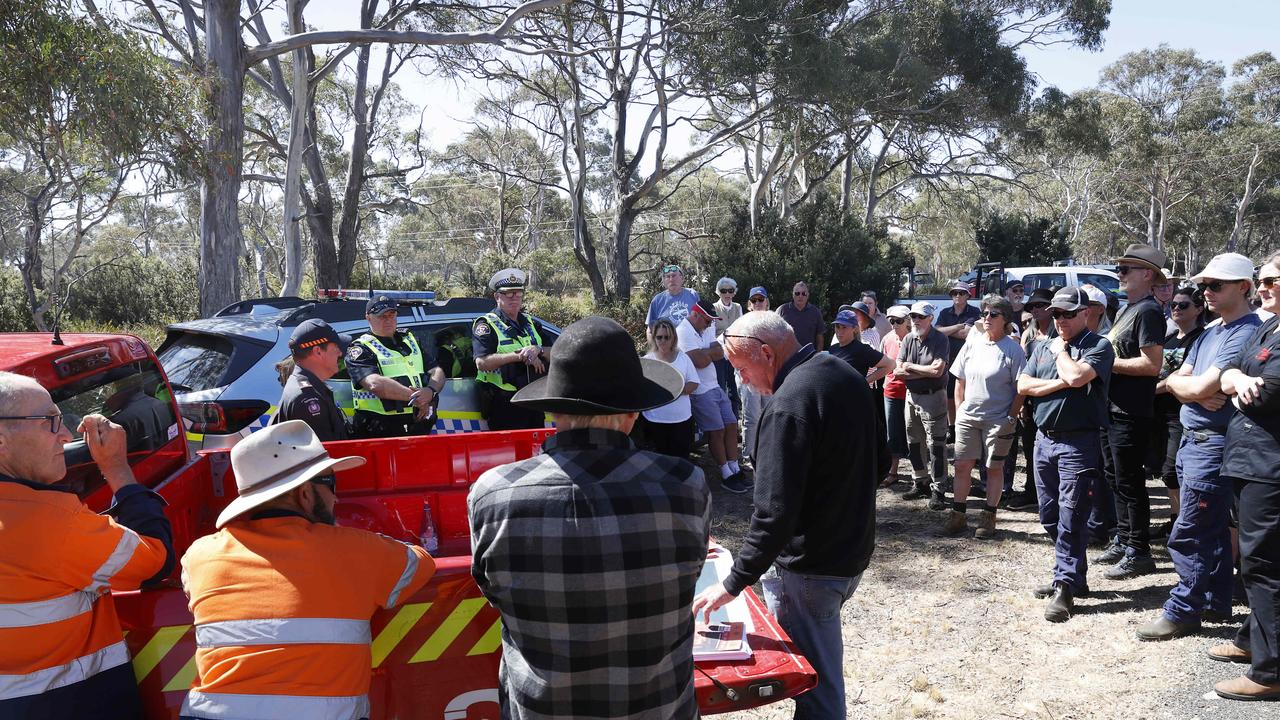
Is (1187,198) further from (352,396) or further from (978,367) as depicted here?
(352,396)

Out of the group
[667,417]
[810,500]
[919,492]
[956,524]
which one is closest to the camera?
[810,500]

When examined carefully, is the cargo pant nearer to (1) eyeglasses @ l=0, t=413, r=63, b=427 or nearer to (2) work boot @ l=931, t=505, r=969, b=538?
(2) work boot @ l=931, t=505, r=969, b=538

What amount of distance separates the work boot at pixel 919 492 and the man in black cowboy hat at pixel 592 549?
562 centimetres

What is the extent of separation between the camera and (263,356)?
525cm

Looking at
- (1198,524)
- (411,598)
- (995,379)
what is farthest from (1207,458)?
(411,598)

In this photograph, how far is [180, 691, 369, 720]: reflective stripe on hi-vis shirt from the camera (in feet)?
6.57

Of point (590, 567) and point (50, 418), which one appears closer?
point (590, 567)

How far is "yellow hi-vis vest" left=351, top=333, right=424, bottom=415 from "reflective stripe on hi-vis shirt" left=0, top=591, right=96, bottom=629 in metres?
2.87

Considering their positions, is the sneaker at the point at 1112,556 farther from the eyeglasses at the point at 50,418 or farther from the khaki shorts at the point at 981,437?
the eyeglasses at the point at 50,418

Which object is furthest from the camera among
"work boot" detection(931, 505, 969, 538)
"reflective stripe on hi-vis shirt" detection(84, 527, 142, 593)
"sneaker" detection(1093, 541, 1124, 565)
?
"work boot" detection(931, 505, 969, 538)

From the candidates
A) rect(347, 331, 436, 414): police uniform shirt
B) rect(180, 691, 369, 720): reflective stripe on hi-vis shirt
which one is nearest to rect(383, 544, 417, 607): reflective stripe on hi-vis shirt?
rect(180, 691, 369, 720): reflective stripe on hi-vis shirt

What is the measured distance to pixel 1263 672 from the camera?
355 centimetres

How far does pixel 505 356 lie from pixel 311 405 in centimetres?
185

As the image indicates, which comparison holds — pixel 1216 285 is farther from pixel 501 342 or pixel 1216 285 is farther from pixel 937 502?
pixel 501 342
